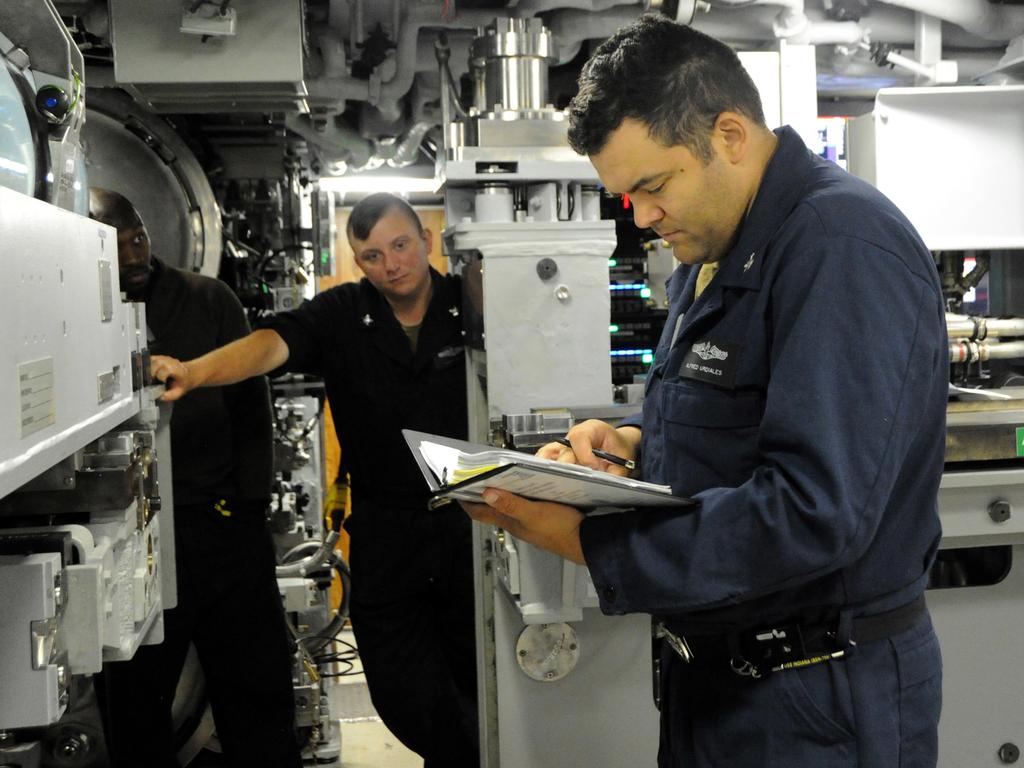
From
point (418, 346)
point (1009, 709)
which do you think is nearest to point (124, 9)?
point (418, 346)

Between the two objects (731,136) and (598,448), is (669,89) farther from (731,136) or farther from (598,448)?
(598,448)

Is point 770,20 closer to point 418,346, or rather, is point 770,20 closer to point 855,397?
point 418,346

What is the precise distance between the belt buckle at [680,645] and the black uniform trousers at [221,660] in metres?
2.02

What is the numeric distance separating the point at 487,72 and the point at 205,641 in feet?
6.07

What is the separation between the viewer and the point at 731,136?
1376mm

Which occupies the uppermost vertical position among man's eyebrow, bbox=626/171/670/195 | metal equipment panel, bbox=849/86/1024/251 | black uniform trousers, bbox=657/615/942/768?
metal equipment panel, bbox=849/86/1024/251

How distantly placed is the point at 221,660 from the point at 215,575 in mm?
282

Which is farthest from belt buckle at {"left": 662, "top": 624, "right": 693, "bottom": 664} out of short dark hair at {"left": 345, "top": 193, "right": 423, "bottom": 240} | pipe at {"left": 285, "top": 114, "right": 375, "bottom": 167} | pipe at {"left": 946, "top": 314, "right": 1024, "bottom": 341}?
pipe at {"left": 285, "top": 114, "right": 375, "bottom": 167}

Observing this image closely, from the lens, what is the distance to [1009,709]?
276cm

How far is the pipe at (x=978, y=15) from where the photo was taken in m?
3.56

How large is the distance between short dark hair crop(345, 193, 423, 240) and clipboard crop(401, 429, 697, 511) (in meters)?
1.90

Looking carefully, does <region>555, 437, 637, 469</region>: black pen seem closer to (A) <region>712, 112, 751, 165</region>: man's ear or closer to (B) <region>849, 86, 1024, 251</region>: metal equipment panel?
(A) <region>712, 112, 751, 165</region>: man's ear

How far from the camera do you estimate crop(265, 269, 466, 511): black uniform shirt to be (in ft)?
10.5

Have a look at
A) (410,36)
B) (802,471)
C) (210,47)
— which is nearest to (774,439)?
(802,471)
